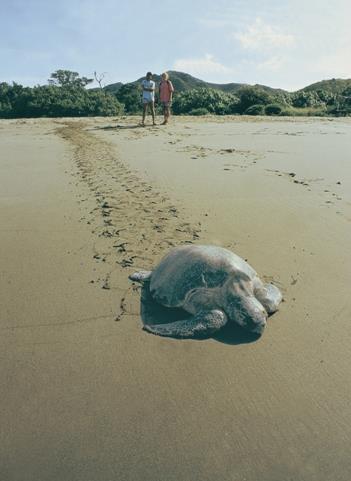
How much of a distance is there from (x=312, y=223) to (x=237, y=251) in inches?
42.4

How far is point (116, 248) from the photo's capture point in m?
3.42

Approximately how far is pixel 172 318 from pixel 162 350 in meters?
0.33

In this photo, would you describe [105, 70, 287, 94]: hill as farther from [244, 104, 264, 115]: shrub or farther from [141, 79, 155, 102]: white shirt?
[141, 79, 155, 102]: white shirt

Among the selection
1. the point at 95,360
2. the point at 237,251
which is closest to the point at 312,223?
the point at 237,251

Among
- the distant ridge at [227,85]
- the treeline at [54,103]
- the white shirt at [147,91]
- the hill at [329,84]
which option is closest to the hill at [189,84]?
the distant ridge at [227,85]

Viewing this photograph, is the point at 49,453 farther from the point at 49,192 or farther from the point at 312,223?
the point at 49,192

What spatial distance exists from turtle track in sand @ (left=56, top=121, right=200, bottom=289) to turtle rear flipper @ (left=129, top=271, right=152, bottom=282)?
0.36 feet

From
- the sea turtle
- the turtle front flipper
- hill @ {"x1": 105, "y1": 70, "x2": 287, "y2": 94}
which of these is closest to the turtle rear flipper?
the sea turtle

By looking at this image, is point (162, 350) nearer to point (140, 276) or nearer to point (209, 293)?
point (209, 293)

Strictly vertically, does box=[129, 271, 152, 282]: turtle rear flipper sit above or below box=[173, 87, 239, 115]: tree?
below

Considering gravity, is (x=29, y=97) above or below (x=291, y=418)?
above

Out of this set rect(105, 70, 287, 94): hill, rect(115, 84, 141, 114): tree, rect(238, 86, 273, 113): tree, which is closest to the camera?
rect(238, 86, 273, 113): tree

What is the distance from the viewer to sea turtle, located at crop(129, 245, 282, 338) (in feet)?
7.48

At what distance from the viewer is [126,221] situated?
3.99 meters
